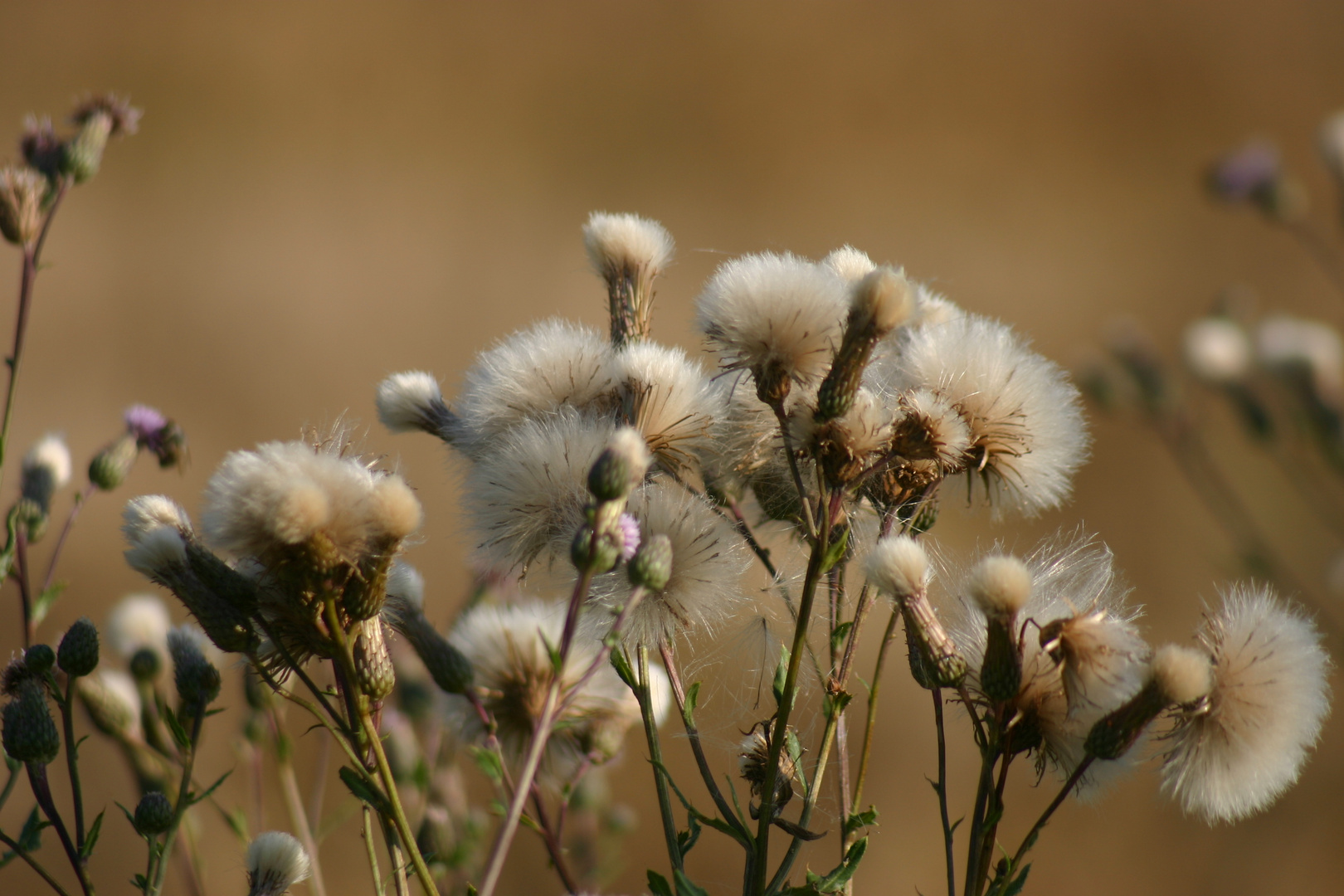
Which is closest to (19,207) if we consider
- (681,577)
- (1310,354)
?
(681,577)

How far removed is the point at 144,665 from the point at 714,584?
77cm

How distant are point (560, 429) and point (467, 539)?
0.49 feet

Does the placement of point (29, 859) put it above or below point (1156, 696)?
below

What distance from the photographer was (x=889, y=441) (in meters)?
0.84

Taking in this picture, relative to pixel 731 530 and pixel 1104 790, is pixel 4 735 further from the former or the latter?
pixel 1104 790

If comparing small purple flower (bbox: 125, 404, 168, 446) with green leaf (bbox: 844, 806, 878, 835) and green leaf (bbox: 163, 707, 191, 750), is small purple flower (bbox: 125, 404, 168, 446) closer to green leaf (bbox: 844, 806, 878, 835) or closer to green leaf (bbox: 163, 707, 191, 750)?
green leaf (bbox: 163, 707, 191, 750)

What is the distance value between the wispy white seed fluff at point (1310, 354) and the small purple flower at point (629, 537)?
1.69 meters

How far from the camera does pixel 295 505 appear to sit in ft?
2.15

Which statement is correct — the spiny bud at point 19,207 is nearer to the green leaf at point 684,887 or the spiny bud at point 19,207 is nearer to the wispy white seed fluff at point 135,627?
the wispy white seed fluff at point 135,627

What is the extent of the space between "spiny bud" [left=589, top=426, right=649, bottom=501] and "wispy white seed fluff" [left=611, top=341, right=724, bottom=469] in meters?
0.17

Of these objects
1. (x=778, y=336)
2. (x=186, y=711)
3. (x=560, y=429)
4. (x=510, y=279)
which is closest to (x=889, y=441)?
(x=778, y=336)

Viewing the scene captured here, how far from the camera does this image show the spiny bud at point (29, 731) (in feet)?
2.74

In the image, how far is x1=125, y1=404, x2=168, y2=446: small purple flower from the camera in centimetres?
125

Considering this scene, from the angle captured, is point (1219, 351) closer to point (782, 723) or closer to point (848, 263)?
point (848, 263)
